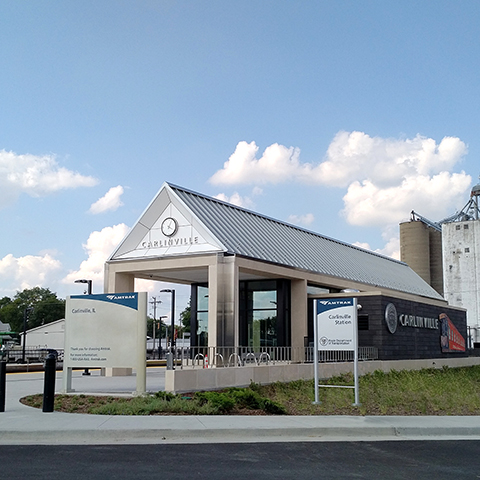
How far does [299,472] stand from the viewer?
27.5 feet

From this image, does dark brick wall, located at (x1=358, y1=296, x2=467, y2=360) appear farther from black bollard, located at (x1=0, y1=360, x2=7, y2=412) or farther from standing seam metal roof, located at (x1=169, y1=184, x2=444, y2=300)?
black bollard, located at (x1=0, y1=360, x2=7, y2=412)

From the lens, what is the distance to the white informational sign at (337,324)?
634 inches

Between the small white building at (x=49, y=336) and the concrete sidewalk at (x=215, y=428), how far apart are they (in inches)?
2837

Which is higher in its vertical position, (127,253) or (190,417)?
(127,253)

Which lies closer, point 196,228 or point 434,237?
point 196,228

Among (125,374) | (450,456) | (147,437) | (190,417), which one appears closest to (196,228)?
(125,374)

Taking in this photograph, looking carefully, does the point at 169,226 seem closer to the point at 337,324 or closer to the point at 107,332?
the point at 107,332

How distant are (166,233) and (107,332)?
10170 mm

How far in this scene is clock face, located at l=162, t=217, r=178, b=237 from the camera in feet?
86.4

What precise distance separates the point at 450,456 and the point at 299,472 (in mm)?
3037

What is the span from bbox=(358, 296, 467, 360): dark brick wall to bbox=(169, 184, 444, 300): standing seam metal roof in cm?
321

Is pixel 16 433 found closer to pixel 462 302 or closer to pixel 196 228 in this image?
pixel 196 228

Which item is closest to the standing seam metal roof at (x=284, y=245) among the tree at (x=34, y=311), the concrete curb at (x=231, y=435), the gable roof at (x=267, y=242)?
the gable roof at (x=267, y=242)

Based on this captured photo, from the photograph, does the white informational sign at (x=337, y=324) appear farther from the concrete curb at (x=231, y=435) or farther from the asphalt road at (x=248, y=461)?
the asphalt road at (x=248, y=461)
